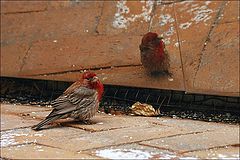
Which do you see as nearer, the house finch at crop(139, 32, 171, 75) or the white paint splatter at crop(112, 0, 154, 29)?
the house finch at crop(139, 32, 171, 75)

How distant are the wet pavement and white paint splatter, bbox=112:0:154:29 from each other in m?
1.33

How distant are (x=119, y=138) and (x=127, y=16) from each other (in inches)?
96.4

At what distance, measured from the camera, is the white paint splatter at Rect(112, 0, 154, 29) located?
677 centimetres

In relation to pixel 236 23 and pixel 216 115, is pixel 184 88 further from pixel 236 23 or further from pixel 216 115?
pixel 236 23

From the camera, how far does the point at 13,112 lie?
5941mm

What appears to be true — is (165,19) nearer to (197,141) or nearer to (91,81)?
(91,81)

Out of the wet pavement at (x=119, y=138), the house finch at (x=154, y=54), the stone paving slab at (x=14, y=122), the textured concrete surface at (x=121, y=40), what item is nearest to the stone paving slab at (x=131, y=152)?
the wet pavement at (x=119, y=138)

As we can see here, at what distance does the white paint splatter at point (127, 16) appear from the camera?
6.77 meters

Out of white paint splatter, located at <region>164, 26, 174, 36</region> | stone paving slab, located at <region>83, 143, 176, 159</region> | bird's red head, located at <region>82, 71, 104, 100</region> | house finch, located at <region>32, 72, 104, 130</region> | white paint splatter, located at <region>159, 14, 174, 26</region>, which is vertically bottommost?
stone paving slab, located at <region>83, 143, 176, 159</region>

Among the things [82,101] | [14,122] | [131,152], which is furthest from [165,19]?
[131,152]

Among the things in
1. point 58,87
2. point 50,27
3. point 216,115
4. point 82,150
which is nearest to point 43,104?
point 58,87

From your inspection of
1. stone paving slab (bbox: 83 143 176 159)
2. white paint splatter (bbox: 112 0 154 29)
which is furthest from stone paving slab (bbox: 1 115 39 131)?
white paint splatter (bbox: 112 0 154 29)

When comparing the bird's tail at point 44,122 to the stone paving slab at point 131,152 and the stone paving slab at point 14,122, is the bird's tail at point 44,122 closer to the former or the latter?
the stone paving slab at point 14,122

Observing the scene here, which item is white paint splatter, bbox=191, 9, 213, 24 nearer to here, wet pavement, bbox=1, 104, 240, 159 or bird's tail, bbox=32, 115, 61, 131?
wet pavement, bbox=1, 104, 240, 159
